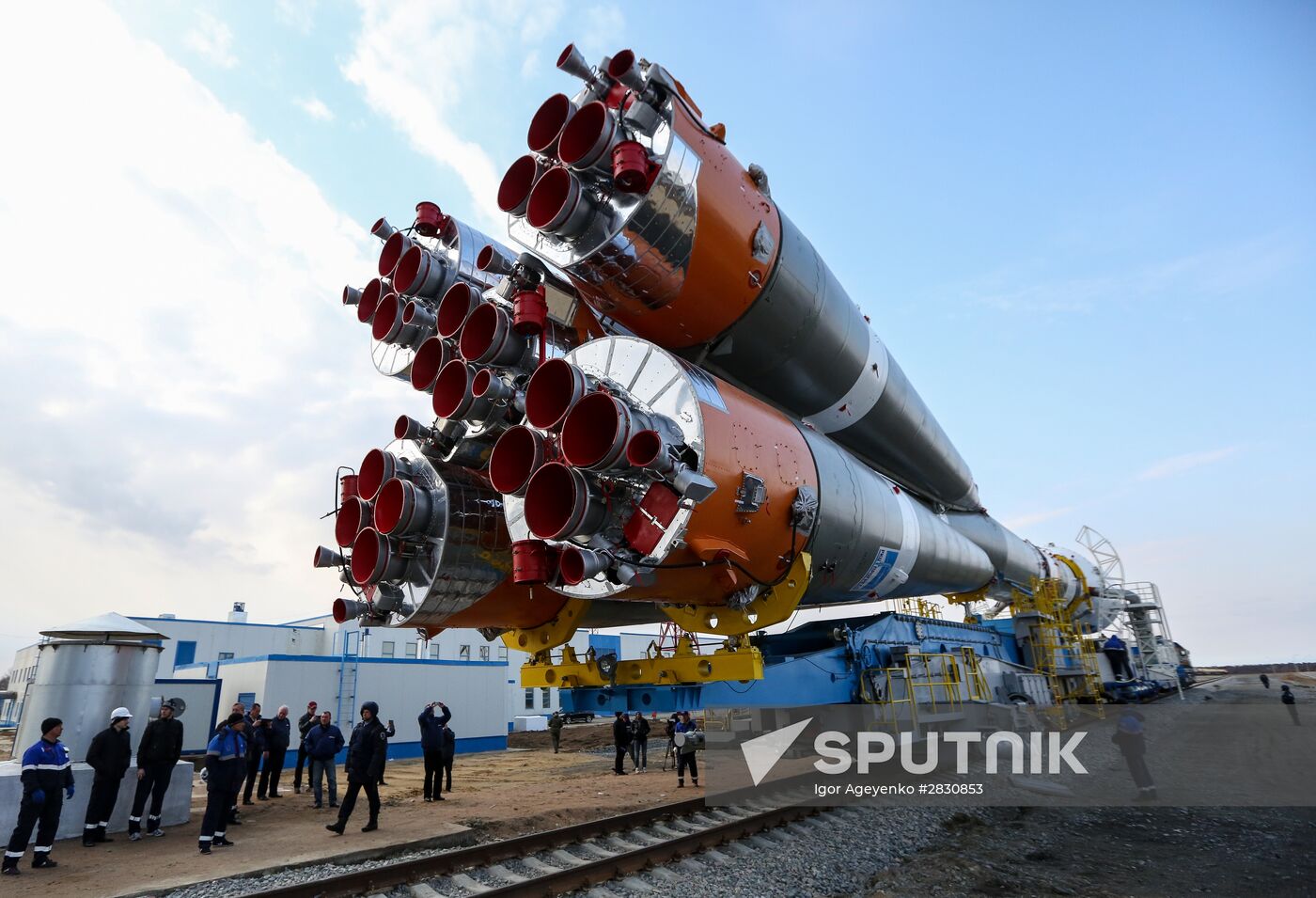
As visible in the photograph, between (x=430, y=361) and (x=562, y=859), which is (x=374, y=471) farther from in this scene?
(x=562, y=859)

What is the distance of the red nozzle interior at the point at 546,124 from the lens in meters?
5.97

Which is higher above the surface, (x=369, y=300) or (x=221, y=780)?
(x=369, y=300)

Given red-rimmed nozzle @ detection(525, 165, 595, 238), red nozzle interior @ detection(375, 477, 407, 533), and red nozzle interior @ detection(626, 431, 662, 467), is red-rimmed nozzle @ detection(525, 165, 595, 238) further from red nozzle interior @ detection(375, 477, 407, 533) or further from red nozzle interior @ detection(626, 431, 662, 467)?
red nozzle interior @ detection(375, 477, 407, 533)

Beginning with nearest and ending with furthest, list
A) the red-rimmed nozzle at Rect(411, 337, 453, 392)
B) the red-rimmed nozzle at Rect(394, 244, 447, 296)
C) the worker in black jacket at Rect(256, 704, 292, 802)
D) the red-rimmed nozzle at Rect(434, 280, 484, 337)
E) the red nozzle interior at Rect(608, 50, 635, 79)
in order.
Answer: the red nozzle interior at Rect(608, 50, 635, 79), the red-rimmed nozzle at Rect(434, 280, 484, 337), the red-rimmed nozzle at Rect(411, 337, 453, 392), the red-rimmed nozzle at Rect(394, 244, 447, 296), the worker in black jacket at Rect(256, 704, 292, 802)

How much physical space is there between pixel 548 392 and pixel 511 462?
65 centimetres

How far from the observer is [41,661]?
815 cm

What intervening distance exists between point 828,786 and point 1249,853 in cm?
422

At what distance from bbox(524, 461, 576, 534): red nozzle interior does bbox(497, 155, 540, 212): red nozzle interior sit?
2615 mm

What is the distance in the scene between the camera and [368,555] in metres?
6.61

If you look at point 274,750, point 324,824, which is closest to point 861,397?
point 324,824

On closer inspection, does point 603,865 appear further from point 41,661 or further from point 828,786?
point 41,661

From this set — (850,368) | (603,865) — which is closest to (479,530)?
(603,865)

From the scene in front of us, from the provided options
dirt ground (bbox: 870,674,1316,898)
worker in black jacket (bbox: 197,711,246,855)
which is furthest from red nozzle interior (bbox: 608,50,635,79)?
worker in black jacket (bbox: 197,711,246,855)

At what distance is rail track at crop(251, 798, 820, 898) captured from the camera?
5129 millimetres
